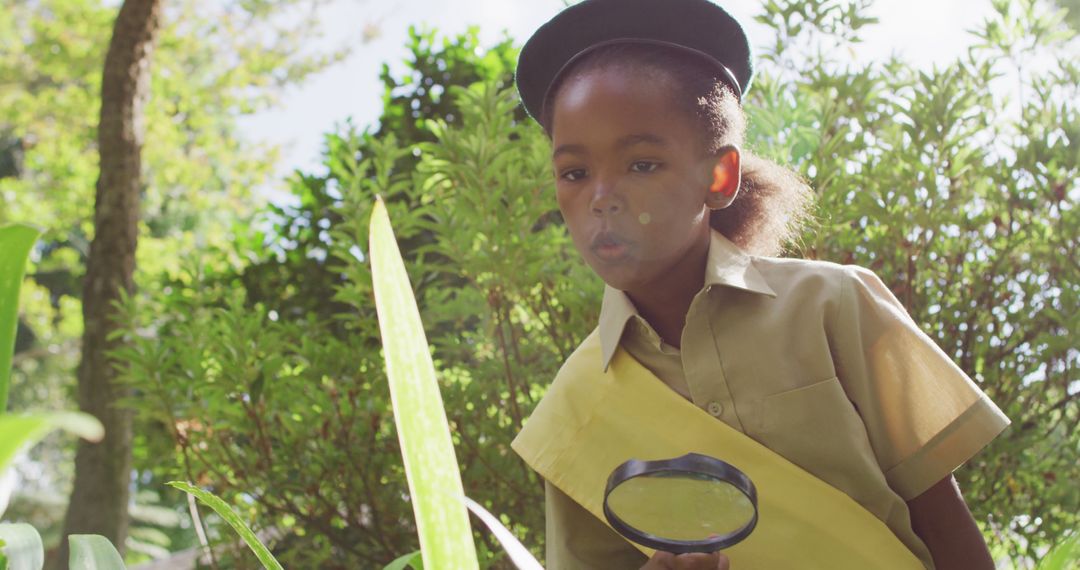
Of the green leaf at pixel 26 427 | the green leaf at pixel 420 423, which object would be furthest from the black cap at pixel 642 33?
the green leaf at pixel 26 427

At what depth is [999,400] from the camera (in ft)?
9.37

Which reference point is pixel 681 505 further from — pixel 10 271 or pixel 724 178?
pixel 10 271

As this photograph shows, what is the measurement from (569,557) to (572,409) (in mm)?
261

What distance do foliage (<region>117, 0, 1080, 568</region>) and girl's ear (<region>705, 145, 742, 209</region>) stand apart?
0.95m

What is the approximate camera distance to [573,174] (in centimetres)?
158

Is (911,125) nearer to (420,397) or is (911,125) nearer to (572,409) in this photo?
(572,409)

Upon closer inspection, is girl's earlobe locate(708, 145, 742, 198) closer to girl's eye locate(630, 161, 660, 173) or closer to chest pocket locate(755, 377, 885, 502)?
girl's eye locate(630, 161, 660, 173)

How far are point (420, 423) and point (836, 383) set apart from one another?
974 millimetres

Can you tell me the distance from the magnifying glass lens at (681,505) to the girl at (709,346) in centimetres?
33

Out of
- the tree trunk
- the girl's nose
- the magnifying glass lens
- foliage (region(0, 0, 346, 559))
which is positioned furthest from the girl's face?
foliage (region(0, 0, 346, 559))

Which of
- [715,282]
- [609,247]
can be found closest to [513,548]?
[609,247]

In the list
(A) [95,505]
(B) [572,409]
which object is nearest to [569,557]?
(B) [572,409]

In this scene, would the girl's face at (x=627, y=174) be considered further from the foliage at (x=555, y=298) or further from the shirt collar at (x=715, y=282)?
the foliage at (x=555, y=298)

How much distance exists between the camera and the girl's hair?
1.60 m
